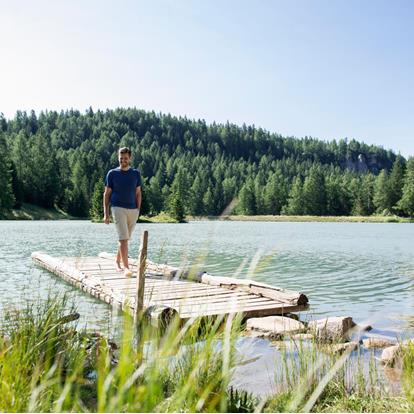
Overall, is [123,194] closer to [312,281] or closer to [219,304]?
[219,304]

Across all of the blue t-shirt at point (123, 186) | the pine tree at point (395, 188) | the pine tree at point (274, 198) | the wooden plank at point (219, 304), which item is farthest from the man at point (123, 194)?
the pine tree at point (274, 198)

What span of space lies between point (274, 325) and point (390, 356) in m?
A: 1.90

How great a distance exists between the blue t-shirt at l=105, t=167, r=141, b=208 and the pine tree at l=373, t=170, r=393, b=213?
316 ft

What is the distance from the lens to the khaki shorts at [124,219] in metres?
10.5

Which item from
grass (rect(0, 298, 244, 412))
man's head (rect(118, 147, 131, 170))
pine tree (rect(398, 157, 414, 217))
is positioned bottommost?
grass (rect(0, 298, 244, 412))

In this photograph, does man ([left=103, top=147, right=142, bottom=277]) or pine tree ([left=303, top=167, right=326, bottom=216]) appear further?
pine tree ([left=303, top=167, right=326, bottom=216])


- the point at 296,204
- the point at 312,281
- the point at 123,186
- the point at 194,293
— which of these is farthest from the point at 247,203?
the point at 194,293

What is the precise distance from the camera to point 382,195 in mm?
100250

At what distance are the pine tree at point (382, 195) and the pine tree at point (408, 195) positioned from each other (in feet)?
14.3

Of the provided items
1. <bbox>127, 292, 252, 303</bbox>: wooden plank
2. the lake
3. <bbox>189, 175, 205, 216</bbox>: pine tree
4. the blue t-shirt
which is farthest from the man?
<bbox>189, 175, 205, 216</bbox>: pine tree

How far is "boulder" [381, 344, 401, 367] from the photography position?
19.3ft

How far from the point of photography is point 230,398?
4285 millimetres

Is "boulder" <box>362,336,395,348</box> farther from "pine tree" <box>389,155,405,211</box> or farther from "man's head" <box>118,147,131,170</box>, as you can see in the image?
"pine tree" <box>389,155,405,211</box>

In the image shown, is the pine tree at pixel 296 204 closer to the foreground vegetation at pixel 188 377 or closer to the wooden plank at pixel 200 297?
the wooden plank at pixel 200 297
